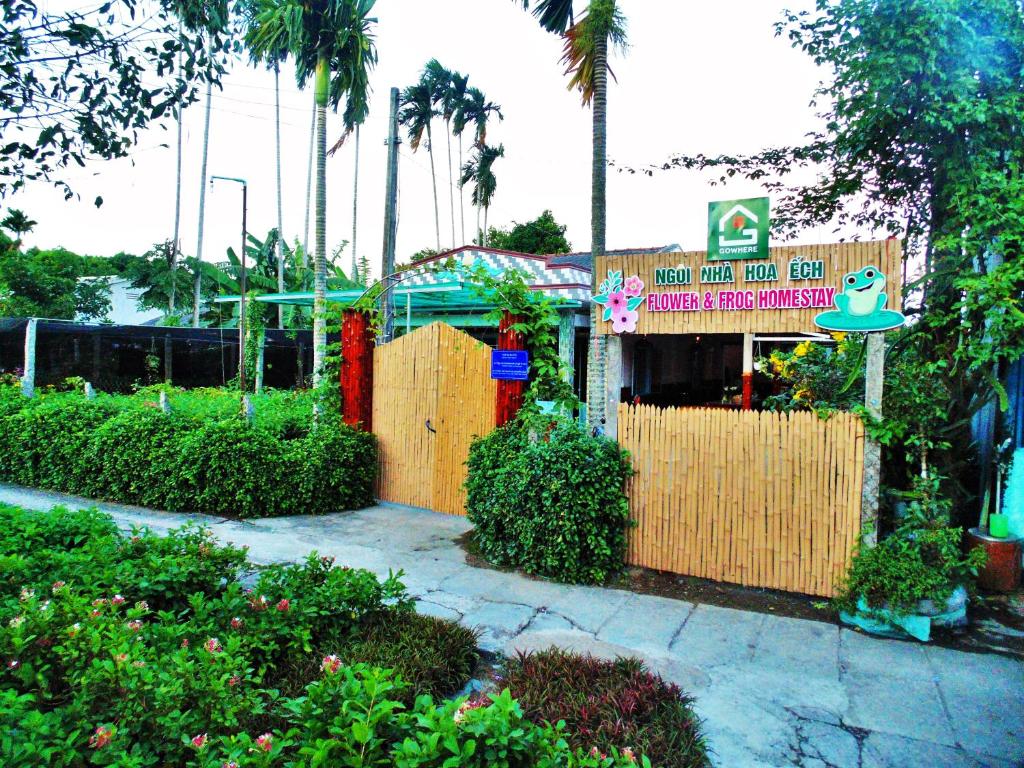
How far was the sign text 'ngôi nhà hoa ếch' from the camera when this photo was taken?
16.8 feet

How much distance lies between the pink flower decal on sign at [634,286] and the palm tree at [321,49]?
6146 millimetres

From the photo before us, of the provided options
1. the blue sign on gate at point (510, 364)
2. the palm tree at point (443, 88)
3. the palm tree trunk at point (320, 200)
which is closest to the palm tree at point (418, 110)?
the palm tree at point (443, 88)

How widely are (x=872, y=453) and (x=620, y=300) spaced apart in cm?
235

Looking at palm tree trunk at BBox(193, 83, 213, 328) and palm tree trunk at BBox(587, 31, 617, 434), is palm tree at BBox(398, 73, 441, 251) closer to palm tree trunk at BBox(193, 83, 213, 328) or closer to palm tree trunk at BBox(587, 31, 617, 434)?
palm tree trunk at BBox(193, 83, 213, 328)

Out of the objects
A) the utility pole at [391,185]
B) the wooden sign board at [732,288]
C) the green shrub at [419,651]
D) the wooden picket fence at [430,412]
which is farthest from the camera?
the utility pole at [391,185]

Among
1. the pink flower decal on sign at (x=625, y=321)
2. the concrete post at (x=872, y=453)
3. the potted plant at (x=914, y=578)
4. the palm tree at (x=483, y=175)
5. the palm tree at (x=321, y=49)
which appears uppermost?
the palm tree at (x=483, y=175)

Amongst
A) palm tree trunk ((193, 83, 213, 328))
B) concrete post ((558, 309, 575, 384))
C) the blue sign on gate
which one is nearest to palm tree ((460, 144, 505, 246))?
palm tree trunk ((193, 83, 213, 328))

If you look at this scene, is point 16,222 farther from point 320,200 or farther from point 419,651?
point 320,200

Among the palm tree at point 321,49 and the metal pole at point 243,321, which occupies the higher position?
the palm tree at point 321,49

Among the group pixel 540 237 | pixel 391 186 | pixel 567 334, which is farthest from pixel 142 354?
pixel 540 237

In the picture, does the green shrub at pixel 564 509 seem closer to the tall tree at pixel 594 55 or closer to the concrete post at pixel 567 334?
the tall tree at pixel 594 55

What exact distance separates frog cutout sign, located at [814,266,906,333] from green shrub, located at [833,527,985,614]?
1.54 meters

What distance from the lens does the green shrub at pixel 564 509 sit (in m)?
5.71

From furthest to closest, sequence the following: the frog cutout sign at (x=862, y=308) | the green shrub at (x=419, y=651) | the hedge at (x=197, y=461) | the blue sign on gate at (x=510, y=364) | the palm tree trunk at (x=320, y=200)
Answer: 1. the palm tree trunk at (x=320, y=200)
2. the hedge at (x=197, y=461)
3. the blue sign on gate at (x=510, y=364)
4. the frog cutout sign at (x=862, y=308)
5. the green shrub at (x=419, y=651)
